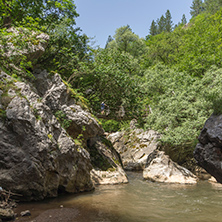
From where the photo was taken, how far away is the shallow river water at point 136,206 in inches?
248

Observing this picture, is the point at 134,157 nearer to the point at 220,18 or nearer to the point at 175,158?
the point at 175,158

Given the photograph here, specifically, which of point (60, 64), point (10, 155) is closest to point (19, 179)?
point (10, 155)

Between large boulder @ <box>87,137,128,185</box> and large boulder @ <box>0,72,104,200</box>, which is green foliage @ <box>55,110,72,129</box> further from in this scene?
large boulder @ <box>87,137,128,185</box>

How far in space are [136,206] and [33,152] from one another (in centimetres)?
432

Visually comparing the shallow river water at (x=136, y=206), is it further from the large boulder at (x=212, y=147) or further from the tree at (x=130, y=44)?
the tree at (x=130, y=44)

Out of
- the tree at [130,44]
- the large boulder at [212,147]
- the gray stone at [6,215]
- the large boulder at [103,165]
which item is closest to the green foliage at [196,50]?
the tree at [130,44]

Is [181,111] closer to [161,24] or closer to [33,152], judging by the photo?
[33,152]

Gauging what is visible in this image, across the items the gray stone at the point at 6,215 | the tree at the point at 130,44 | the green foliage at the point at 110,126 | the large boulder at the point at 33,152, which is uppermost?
the tree at the point at 130,44

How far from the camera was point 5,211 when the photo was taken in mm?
5418

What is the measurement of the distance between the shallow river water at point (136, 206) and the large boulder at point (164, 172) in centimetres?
393

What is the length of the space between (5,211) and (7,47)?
7.35 metres

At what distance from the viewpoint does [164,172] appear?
47.9ft

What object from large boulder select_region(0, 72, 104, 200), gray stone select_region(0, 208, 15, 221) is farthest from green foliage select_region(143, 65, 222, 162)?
gray stone select_region(0, 208, 15, 221)

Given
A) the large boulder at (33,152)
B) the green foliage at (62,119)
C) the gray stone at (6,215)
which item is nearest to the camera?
the gray stone at (6,215)
